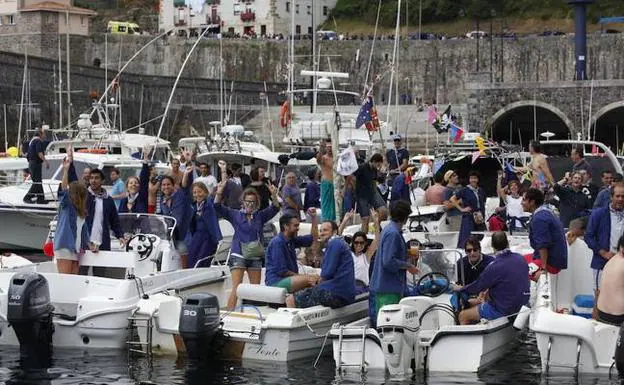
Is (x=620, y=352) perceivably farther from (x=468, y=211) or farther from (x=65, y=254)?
(x=468, y=211)

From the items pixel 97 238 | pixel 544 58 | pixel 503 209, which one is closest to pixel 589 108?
pixel 544 58

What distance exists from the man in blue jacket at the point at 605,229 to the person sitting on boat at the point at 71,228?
5.04 meters

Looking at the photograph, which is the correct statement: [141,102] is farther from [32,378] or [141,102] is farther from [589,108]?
[32,378]

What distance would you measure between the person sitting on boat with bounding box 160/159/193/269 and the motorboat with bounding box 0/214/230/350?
723 millimetres

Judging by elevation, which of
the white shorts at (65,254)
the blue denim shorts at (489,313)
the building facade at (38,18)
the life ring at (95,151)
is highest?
the building facade at (38,18)

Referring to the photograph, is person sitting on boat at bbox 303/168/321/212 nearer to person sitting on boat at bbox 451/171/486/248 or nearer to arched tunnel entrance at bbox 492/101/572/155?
person sitting on boat at bbox 451/171/486/248

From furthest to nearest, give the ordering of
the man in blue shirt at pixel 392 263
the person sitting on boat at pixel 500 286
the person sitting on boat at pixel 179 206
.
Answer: the person sitting on boat at pixel 179 206 < the person sitting on boat at pixel 500 286 < the man in blue shirt at pixel 392 263

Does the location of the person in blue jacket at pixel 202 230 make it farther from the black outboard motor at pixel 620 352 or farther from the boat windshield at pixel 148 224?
the black outboard motor at pixel 620 352

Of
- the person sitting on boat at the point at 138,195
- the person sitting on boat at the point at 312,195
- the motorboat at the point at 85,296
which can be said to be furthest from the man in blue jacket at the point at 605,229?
the person sitting on boat at the point at 312,195

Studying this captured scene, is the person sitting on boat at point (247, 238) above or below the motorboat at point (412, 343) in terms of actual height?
above

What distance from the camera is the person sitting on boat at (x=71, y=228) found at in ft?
46.6

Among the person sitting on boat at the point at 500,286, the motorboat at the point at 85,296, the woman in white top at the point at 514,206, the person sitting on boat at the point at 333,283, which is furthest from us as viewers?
the woman in white top at the point at 514,206

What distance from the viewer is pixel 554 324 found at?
11992 mm

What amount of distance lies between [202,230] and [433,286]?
3.06 metres
